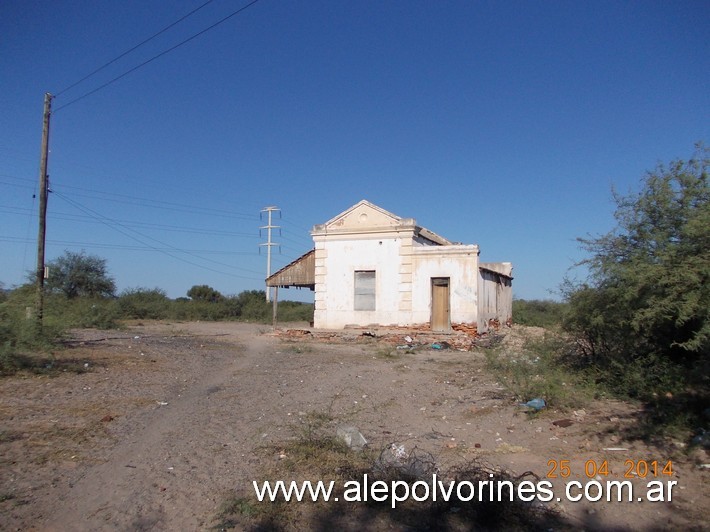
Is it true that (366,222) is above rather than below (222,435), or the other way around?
above

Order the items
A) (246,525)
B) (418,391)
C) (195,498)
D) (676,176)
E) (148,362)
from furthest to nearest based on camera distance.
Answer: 1. (148,362)
2. (418,391)
3. (676,176)
4. (195,498)
5. (246,525)

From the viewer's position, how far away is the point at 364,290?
2264cm

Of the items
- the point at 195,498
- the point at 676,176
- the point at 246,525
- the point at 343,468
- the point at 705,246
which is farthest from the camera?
the point at 676,176

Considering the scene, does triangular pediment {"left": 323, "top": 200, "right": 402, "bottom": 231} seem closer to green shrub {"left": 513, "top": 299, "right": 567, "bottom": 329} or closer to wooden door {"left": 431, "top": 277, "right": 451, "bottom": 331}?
wooden door {"left": 431, "top": 277, "right": 451, "bottom": 331}

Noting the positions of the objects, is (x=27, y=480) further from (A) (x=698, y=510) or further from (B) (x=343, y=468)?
(A) (x=698, y=510)

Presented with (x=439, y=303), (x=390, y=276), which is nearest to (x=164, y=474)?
(x=439, y=303)

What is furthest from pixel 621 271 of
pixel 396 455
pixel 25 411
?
pixel 25 411

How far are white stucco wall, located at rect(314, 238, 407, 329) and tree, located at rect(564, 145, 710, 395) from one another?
499 inches

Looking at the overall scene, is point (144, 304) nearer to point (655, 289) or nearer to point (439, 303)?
point (439, 303)

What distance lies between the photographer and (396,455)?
18.2 feet

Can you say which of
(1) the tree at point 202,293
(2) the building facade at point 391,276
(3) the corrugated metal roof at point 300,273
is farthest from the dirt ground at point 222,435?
(1) the tree at point 202,293

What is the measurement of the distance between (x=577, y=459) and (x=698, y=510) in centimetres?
142

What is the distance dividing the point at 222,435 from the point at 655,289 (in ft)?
20.1

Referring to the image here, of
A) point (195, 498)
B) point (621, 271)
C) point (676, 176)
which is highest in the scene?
point (676, 176)
